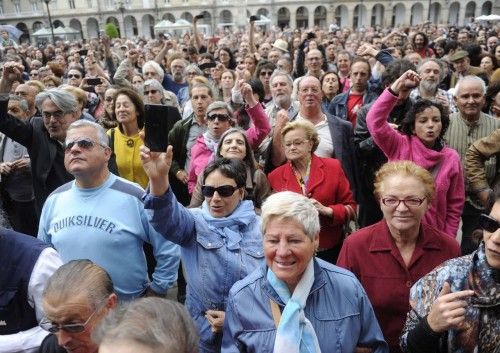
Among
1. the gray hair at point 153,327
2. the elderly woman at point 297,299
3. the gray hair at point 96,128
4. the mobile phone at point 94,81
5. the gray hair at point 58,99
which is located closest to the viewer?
the gray hair at point 153,327

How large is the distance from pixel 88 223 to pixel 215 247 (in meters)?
0.87

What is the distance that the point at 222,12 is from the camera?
207ft

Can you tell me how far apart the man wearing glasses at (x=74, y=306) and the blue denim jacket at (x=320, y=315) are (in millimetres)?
616

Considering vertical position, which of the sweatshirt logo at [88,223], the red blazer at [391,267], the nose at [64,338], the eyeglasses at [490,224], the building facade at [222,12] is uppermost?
the building facade at [222,12]

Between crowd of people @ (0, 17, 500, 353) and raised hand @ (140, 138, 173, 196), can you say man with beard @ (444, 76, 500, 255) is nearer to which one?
crowd of people @ (0, 17, 500, 353)

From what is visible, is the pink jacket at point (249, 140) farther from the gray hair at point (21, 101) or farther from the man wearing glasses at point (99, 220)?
the gray hair at point (21, 101)

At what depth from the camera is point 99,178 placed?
A: 9.36 ft

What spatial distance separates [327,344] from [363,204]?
9.62ft

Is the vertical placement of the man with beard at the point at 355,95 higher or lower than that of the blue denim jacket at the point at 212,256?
higher

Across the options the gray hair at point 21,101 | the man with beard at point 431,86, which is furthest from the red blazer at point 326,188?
the gray hair at point 21,101

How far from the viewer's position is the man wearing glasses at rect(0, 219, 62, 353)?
2041 mm

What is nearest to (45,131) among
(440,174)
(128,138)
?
(128,138)

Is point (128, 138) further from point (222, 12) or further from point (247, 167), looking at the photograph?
point (222, 12)

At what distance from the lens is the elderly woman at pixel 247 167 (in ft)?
10.6
